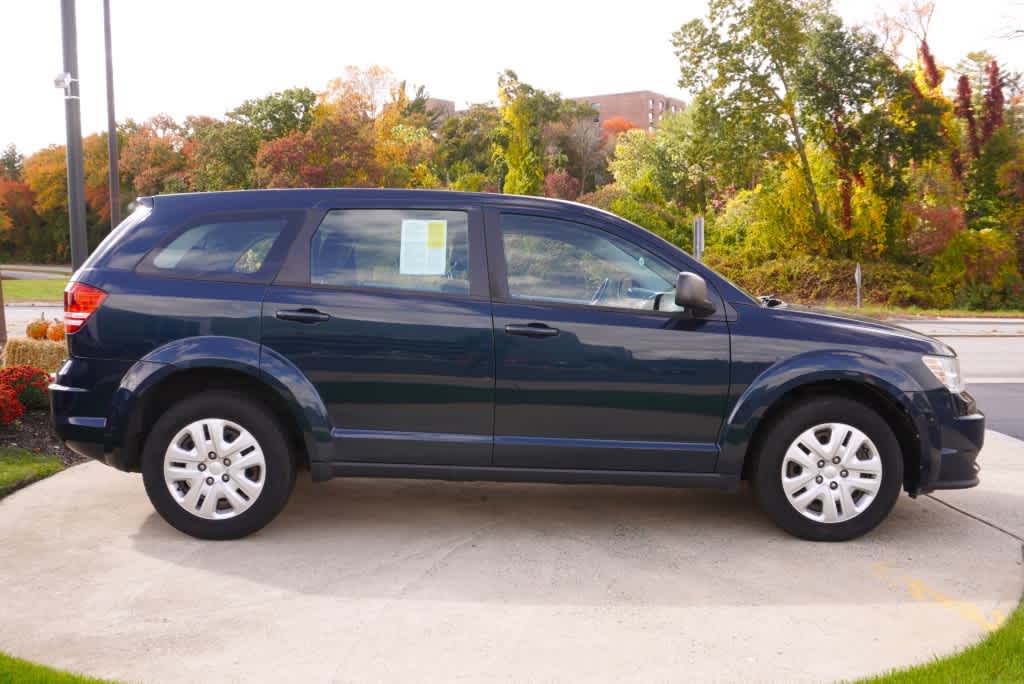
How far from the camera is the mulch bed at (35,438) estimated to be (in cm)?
683

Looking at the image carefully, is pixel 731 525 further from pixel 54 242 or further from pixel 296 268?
pixel 54 242

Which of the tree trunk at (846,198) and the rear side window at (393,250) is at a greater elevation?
the tree trunk at (846,198)

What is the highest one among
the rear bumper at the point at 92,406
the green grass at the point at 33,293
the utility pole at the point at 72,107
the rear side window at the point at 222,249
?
the utility pole at the point at 72,107

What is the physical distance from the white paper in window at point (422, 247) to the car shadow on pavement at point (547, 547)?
4.79ft

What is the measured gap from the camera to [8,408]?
6891mm

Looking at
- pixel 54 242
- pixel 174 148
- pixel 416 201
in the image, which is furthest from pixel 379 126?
pixel 416 201

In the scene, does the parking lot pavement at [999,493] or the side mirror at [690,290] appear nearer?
the side mirror at [690,290]

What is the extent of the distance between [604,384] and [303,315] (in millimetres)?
1617

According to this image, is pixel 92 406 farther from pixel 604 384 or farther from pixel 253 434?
pixel 604 384

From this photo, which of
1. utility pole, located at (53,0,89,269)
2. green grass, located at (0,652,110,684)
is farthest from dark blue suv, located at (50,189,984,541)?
utility pole, located at (53,0,89,269)

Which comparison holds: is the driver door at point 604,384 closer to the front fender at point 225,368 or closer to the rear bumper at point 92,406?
the front fender at point 225,368

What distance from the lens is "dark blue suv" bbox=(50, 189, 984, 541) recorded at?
16.4 feet

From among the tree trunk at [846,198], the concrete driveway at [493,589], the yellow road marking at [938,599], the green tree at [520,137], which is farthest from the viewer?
the green tree at [520,137]

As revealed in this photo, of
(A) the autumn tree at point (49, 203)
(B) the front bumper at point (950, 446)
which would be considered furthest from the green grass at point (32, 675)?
(A) the autumn tree at point (49, 203)
